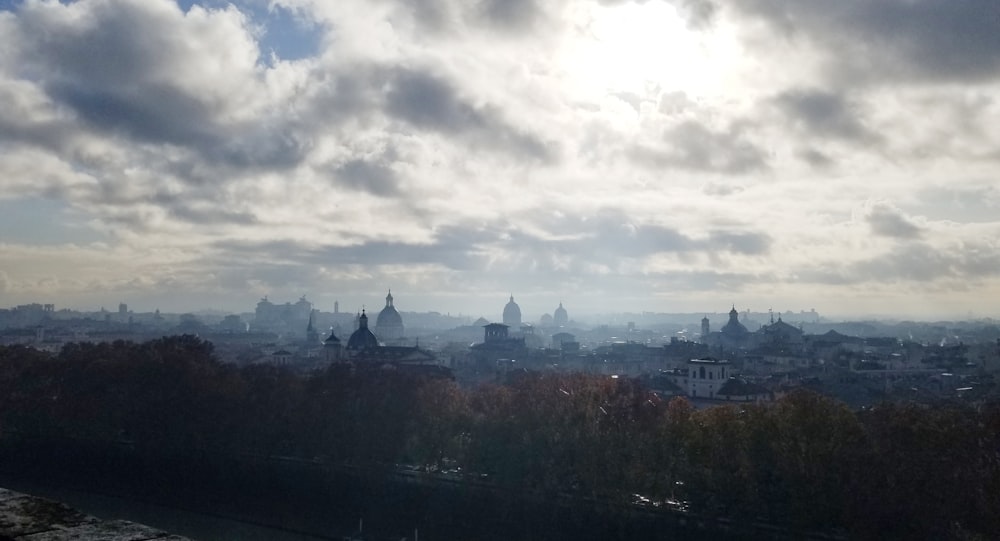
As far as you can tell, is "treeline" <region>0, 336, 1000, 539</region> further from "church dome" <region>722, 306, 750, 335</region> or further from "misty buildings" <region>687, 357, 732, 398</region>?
"church dome" <region>722, 306, 750, 335</region>

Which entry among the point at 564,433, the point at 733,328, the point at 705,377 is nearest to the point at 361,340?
the point at 705,377

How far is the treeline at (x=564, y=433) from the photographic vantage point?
2917 centimetres

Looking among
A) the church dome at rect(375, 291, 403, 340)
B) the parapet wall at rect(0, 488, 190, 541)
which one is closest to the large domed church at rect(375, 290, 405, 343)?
the church dome at rect(375, 291, 403, 340)

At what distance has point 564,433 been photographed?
38656 mm

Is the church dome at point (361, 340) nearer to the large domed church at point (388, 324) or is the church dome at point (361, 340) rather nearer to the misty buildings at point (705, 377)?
the misty buildings at point (705, 377)

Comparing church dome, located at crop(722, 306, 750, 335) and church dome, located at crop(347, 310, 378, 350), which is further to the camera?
church dome, located at crop(722, 306, 750, 335)

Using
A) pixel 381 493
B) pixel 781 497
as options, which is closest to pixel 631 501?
pixel 781 497

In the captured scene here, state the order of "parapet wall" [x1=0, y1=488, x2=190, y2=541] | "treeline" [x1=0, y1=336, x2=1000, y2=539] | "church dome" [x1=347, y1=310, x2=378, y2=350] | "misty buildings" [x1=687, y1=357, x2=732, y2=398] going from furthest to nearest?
"church dome" [x1=347, y1=310, x2=378, y2=350], "misty buildings" [x1=687, y1=357, x2=732, y2=398], "treeline" [x1=0, y1=336, x2=1000, y2=539], "parapet wall" [x1=0, y1=488, x2=190, y2=541]

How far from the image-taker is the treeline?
2917 cm

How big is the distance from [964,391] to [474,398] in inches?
1915

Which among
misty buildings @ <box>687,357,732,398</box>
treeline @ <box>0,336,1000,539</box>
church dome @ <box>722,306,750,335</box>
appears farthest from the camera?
church dome @ <box>722,306,750,335</box>

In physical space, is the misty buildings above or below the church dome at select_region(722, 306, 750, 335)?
below

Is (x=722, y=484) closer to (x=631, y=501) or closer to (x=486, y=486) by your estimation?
(x=631, y=501)

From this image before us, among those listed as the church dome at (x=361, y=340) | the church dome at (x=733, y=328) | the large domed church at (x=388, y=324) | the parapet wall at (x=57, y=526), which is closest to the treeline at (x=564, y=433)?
the parapet wall at (x=57, y=526)
